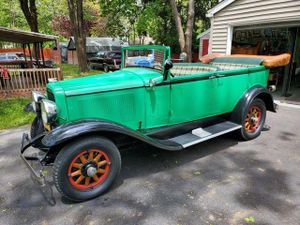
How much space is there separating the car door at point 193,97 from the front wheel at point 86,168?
1.22 meters

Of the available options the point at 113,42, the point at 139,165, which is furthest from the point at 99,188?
the point at 113,42

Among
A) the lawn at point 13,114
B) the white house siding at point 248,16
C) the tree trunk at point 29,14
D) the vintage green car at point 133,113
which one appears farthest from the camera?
the tree trunk at point 29,14

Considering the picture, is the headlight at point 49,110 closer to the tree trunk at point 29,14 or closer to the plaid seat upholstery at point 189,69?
the plaid seat upholstery at point 189,69

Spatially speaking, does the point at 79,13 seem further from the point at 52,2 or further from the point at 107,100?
the point at 52,2

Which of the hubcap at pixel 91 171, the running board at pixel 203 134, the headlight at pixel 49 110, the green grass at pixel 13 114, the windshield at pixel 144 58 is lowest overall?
the green grass at pixel 13 114

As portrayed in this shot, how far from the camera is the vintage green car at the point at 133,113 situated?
9.59 ft

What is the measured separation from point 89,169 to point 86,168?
→ 0.04 meters

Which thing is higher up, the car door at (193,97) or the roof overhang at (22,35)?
the roof overhang at (22,35)

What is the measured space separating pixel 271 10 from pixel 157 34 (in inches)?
533

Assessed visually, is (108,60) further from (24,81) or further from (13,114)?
(13,114)

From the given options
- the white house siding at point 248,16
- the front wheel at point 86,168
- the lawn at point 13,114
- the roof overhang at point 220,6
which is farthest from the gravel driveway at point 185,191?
the roof overhang at point 220,6

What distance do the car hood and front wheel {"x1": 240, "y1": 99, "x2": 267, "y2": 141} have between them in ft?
6.71

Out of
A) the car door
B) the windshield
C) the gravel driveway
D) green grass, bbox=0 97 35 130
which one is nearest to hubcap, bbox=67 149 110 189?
the gravel driveway

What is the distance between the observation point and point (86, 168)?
297cm
